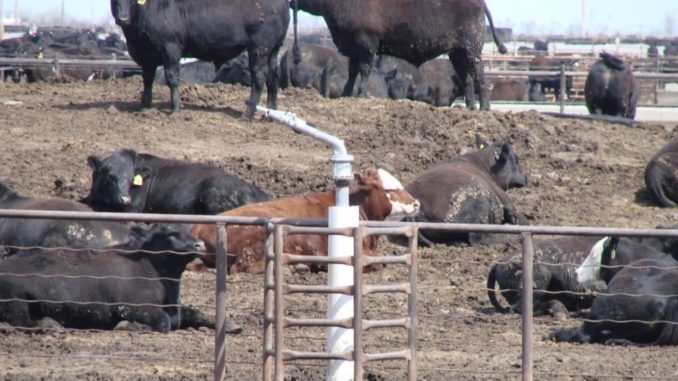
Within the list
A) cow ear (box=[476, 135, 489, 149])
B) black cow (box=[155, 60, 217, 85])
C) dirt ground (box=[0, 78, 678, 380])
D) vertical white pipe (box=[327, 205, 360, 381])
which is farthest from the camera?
black cow (box=[155, 60, 217, 85])

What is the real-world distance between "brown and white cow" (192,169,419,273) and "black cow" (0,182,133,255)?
860mm

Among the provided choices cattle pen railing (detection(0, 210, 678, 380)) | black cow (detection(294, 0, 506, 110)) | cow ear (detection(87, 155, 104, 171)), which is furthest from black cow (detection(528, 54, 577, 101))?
cattle pen railing (detection(0, 210, 678, 380))

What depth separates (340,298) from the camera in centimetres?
780

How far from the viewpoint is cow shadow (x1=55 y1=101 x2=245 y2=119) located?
1812cm

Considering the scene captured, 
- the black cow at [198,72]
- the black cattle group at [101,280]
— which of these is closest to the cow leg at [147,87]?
the black cattle group at [101,280]

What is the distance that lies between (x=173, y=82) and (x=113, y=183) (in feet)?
13.7

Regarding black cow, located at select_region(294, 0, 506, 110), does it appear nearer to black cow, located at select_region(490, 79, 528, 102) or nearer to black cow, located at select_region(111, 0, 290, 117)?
black cow, located at select_region(111, 0, 290, 117)

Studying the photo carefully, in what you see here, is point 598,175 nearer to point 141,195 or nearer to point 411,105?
point 411,105

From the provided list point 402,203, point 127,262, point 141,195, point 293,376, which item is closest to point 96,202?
point 141,195

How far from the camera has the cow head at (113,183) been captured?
14.0 meters

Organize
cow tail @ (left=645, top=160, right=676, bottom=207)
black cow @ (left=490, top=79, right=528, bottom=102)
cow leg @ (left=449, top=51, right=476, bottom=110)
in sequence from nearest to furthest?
cow tail @ (left=645, top=160, right=676, bottom=207) < cow leg @ (left=449, top=51, right=476, bottom=110) < black cow @ (left=490, top=79, right=528, bottom=102)

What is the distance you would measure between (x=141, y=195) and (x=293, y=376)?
6.11 meters

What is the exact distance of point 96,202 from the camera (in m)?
14.1

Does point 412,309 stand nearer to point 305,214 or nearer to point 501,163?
point 305,214
